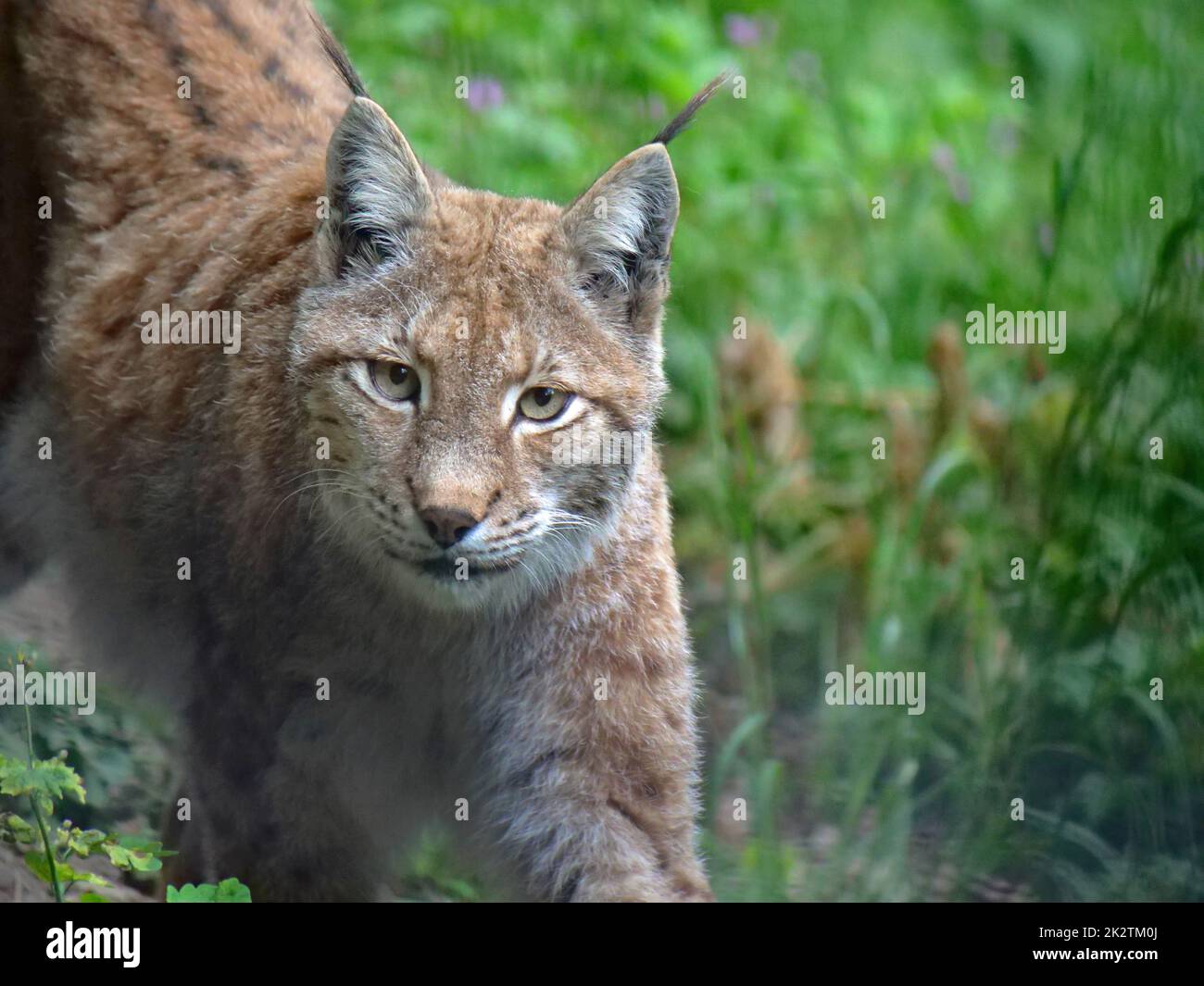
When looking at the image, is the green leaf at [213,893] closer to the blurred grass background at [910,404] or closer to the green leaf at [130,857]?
the green leaf at [130,857]

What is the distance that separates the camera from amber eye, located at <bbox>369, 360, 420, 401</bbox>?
4262mm

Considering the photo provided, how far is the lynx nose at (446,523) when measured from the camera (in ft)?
13.1

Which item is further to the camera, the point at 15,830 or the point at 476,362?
the point at 15,830

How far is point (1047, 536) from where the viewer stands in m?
6.41

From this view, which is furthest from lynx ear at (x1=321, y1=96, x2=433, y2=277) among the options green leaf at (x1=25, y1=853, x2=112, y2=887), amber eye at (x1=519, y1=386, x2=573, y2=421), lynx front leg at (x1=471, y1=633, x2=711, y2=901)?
green leaf at (x1=25, y1=853, x2=112, y2=887)

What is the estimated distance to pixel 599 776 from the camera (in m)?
4.50

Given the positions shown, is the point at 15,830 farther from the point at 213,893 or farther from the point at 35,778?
the point at 213,893

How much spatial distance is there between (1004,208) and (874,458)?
2.54 m

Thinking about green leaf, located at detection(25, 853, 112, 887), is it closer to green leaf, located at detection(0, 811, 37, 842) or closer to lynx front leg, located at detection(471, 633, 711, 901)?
green leaf, located at detection(0, 811, 37, 842)

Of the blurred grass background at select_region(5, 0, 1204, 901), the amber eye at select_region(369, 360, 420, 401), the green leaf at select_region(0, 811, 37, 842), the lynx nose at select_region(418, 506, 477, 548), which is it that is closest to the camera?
the lynx nose at select_region(418, 506, 477, 548)

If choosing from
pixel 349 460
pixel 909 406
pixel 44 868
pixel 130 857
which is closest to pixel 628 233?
pixel 349 460

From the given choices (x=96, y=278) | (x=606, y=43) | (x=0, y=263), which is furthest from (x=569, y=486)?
(x=606, y=43)

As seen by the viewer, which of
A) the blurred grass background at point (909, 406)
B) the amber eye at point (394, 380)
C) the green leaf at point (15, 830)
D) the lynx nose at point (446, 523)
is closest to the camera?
the lynx nose at point (446, 523)

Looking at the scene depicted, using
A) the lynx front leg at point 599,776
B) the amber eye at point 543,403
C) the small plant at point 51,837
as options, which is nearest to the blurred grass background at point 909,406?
the lynx front leg at point 599,776
